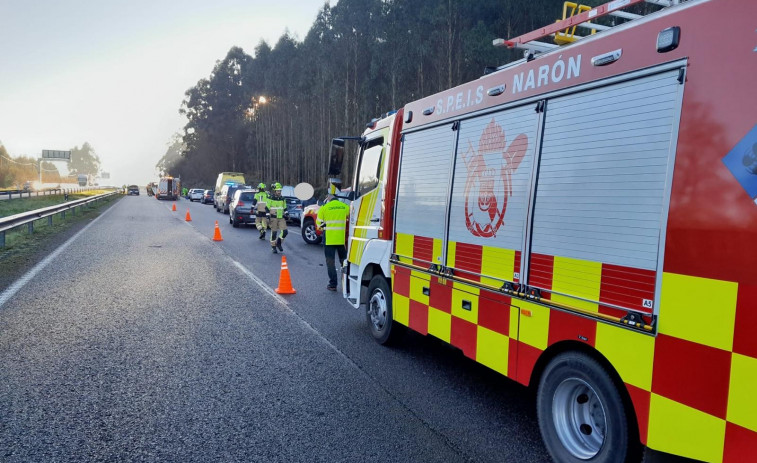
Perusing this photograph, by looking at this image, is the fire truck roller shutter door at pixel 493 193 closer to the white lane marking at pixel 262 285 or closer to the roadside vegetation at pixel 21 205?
the white lane marking at pixel 262 285

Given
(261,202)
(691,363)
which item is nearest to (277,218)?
(261,202)

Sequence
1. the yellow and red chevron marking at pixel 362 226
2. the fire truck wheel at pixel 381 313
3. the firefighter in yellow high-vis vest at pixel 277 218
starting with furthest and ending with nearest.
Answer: the firefighter in yellow high-vis vest at pixel 277 218, the yellow and red chevron marking at pixel 362 226, the fire truck wheel at pixel 381 313

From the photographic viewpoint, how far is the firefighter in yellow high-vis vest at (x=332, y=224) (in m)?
8.73

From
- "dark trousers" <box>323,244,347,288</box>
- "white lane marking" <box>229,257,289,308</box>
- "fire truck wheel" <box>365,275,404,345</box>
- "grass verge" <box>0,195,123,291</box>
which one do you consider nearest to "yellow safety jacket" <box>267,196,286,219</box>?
"white lane marking" <box>229,257,289,308</box>

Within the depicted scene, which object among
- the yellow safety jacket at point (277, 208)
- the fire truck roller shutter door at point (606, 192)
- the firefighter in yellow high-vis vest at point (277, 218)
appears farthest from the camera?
the yellow safety jacket at point (277, 208)

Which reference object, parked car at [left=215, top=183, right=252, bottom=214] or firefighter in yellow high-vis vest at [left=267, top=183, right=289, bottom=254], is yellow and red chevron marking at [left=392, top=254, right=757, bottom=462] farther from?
parked car at [left=215, top=183, right=252, bottom=214]

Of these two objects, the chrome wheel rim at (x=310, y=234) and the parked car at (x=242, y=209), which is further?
the parked car at (x=242, y=209)

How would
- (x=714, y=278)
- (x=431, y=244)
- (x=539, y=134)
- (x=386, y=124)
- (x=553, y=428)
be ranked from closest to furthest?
(x=714, y=278), (x=553, y=428), (x=539, y=134), (x=431, y=244), (x=386, y=124)

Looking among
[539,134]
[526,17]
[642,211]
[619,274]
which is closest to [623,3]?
[539,134]

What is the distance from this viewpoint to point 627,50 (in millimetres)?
3090

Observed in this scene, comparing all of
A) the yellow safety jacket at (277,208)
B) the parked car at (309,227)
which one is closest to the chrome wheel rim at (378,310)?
the yellow safety jacket at (277,208)

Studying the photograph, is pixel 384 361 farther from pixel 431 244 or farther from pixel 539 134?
pixel 539 134

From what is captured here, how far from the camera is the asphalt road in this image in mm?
3572

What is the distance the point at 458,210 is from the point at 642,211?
187 cm
